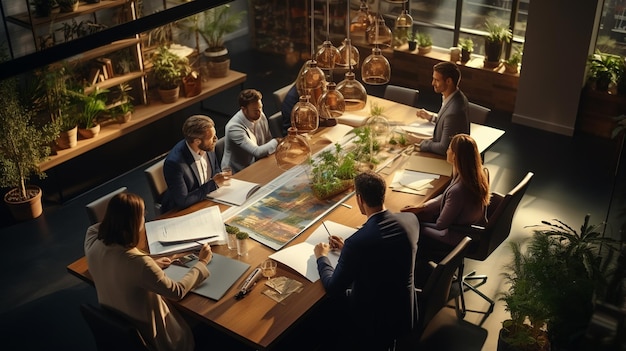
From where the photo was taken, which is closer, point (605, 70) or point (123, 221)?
point (123, 221)

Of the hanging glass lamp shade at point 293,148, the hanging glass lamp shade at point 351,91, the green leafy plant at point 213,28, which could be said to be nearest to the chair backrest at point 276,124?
the hanging glass lamp shade at point 351,91

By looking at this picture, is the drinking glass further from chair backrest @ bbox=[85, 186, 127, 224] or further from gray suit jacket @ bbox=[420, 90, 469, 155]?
gray suit jacket @ bbox=[420, 90, 469, 155]

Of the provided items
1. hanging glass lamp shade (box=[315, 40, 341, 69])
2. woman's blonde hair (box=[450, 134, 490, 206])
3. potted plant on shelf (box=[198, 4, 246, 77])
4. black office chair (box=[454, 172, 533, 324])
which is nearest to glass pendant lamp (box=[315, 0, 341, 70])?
hanging glass lamp shade (box=[315, 40, 341, 69])

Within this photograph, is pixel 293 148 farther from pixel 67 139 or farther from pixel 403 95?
pixel 67 139

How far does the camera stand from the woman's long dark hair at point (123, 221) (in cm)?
371

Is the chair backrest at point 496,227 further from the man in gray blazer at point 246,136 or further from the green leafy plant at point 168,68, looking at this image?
the green leafy plant at point 168,68

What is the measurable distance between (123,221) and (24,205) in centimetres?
319

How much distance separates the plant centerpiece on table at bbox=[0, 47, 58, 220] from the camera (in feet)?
20.0

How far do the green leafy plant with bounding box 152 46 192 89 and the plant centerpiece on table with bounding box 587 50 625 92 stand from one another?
4464mm

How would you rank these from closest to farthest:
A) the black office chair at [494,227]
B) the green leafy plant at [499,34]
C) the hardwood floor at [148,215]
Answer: the black office chair at [494,227] < the hardwood floor at [148,215] < the green leafy plant at [499,34]

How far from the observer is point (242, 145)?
19.0 ft

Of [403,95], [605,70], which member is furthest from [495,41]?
[403,95]

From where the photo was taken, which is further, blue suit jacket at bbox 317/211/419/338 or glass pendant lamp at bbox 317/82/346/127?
glass pendant lamp at bbox 317/82/346/127

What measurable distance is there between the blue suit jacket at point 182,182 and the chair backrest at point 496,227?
75.8 inches
